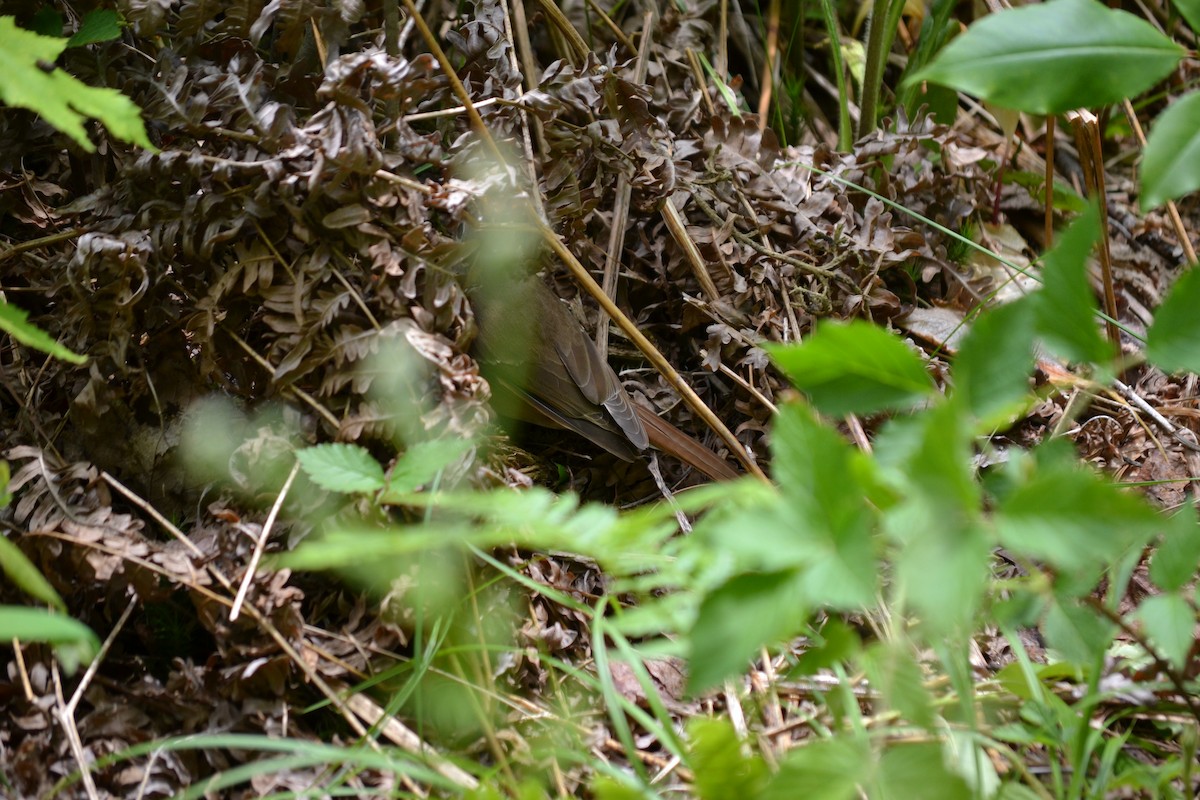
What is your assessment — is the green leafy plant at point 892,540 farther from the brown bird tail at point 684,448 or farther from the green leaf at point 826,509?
the brown bird tail at point 684,448

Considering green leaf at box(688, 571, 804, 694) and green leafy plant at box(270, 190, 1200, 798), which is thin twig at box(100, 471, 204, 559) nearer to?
green leafy plant at box(270, 190, 1200, 798)

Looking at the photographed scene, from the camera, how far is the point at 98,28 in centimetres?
177

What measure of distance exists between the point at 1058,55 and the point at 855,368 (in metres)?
0.55

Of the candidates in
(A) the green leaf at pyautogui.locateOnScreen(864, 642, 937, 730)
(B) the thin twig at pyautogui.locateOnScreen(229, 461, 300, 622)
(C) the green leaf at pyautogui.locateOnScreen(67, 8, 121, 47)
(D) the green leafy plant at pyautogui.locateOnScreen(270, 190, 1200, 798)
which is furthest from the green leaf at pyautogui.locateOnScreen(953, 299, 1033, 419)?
(C) the green leaf at pyautogui.locateOnScreen(67, 8, 121, 47)

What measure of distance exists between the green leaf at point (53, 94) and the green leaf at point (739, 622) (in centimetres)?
105

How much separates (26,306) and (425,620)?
1108 mm

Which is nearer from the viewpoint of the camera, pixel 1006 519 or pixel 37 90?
pixel 1006 519

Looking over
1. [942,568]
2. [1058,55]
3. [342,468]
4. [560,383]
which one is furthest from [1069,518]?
[560,383]

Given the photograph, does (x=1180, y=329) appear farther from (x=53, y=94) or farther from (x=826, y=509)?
(x=53, y=94)

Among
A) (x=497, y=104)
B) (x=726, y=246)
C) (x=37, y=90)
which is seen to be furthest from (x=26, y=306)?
(x=726, y=246)

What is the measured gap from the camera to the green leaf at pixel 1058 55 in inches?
49.3

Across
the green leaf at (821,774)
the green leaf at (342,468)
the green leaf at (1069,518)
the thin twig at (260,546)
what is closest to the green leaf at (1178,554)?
the green leaf at (1069,518)

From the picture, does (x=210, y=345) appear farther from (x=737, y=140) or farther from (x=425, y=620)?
(x=737, y=140)

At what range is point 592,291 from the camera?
2.06 meters
